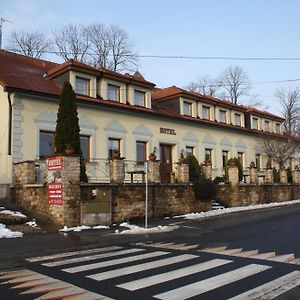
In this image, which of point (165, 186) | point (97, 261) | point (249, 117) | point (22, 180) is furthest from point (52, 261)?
point (249, 117)

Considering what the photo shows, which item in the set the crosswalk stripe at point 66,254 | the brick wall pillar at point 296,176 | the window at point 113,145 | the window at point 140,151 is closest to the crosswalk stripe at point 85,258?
the crosswalk stripe at point 66,254

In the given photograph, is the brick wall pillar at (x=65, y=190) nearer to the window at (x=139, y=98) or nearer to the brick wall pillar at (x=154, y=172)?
the brick wall pillar at (x=154, y=172)

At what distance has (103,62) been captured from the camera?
44.0 meters

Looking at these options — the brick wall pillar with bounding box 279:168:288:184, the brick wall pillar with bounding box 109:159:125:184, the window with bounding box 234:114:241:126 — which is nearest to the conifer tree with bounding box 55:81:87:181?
the brick wall pillar with bounding box 109:159:125:184

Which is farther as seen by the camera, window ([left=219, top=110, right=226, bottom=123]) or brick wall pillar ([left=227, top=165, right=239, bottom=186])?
window ([left=219, top=110, right=226, bottom=123])

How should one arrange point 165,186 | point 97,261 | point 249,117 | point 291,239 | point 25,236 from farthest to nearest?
1. point 249,117
2. point 165,186
3. point 25,236
4. point 291,239
5. point 97,261

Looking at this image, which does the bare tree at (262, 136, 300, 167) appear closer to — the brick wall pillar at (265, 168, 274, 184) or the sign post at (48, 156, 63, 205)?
the brick wall pillar at (265, 168, 274, 184)

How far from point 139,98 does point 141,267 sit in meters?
19.0

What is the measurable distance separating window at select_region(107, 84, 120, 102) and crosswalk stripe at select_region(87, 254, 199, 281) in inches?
649

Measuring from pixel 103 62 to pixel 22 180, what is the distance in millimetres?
27909

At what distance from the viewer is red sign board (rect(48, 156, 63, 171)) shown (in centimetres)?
1585

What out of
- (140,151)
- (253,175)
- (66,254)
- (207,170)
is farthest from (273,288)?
(253,175)

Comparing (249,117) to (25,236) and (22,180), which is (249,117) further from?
(25,236)

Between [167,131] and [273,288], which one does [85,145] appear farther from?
[273,288]
